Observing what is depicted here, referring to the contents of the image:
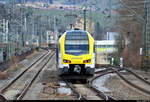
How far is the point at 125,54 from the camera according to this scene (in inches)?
1559

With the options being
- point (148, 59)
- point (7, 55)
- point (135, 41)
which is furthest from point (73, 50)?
point (135, 41)

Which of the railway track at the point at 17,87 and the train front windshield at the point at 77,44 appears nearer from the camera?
the railway track at the point at 17,87

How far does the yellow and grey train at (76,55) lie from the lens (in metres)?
15.7

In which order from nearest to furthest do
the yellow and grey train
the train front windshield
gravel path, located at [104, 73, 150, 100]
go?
gravel path, located at [104, 73, 150, 100] → the yellow and grey train → the train front windshield

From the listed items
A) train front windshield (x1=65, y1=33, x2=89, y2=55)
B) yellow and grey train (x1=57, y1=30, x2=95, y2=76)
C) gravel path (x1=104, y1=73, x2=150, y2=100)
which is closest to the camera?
gravel path (x1=104, y1=73, x2=150, y2=100)

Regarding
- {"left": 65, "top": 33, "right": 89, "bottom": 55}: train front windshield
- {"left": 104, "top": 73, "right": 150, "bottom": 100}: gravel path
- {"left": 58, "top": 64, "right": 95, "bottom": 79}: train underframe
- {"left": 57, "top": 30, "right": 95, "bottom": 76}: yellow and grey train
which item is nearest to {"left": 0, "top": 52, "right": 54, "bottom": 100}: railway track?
{"left": 58, "top": 64, "right": 95, "bottom": 79}: train underframe

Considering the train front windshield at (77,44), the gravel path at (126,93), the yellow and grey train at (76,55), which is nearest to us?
the gravel path at (126,93)

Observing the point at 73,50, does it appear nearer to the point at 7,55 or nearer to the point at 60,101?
the point at 60,101

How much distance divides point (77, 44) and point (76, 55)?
797 mm

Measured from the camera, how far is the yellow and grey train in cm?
1573

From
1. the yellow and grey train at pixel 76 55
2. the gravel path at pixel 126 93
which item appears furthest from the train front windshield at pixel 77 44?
the gravel path at pixel 126 93

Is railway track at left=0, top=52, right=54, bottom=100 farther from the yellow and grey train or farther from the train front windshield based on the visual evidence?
the train front windshield

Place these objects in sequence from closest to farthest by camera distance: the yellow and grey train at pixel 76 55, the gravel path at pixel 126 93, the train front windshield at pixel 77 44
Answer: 1. the gravel path at pixel 126 93
2. the yellow and grey train at pixel 76 55
3. the train front windshield at pixel 77 44

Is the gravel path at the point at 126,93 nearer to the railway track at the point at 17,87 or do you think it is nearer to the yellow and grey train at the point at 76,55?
the yellow and grey train at the point at 76,55
